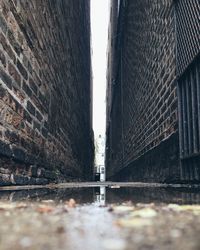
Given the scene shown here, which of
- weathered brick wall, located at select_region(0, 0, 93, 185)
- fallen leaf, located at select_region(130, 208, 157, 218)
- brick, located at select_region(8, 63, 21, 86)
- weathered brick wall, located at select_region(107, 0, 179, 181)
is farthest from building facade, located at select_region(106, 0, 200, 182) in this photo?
fallen leaf, located at select_region(130, 208, 157, 218)

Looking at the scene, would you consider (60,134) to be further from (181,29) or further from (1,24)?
(1,24)

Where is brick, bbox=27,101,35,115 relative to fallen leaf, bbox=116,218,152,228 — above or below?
above

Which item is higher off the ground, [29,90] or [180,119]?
[29,90]

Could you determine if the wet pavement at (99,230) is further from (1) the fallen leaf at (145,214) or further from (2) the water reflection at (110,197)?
(2) the water reflection at (110,197)

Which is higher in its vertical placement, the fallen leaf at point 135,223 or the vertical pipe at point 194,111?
the vertical pipe at point 194,111

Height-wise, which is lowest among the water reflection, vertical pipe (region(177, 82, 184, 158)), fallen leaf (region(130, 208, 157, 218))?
fallen leaf (region(130, 208, 157, 218))

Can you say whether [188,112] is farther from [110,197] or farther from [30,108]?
[110,197]

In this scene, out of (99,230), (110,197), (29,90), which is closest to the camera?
(99,230)

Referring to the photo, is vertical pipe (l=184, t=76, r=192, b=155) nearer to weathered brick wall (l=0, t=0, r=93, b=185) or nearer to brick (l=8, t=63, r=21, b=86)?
weathered brick wall (l=0, t=0, r=93, b=185)

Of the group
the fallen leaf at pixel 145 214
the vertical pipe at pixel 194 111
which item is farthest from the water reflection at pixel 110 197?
the vertical pipe at pixel 194 111

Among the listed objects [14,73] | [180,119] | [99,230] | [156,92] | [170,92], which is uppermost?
[156,92]

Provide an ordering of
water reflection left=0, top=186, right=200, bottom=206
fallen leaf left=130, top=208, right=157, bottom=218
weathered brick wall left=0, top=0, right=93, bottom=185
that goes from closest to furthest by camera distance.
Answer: fallen leaf left=130, top=208, right=157, bottom=218 → water reflection left=0, top=186, right=200, bottom=206 → weathered brick wall left=0, top=0, right=93, bottom=185

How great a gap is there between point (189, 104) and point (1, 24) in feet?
7.20

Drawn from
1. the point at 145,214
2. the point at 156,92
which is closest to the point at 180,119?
the point at 156,92
